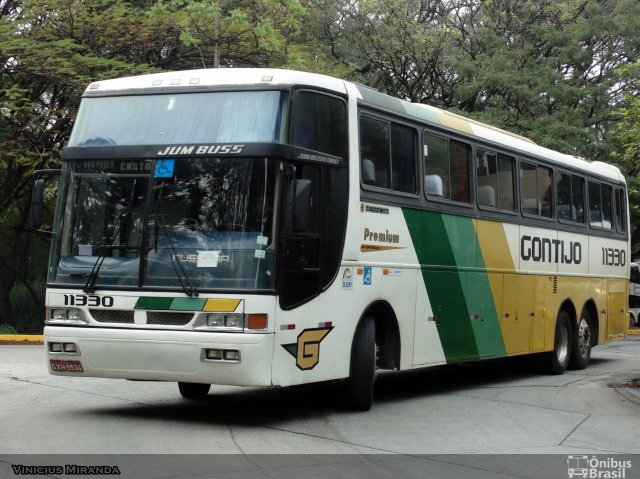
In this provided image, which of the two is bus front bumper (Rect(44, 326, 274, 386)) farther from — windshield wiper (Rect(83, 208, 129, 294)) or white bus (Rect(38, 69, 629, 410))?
windshield wiper (Rect(83, 208, 129, 294))

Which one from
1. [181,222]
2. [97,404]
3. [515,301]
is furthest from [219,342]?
[515,301]

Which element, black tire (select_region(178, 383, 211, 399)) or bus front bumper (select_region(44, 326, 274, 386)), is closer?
bus front bumper (select_region(44, 326, 274, 386))

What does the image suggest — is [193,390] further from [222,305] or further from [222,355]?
[222,305]

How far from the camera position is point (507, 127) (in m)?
31.1

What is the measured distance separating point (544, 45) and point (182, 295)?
26.0 m

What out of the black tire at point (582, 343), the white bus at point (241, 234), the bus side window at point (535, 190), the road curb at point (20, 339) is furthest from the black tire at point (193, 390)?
the road curb at point (20, 339)

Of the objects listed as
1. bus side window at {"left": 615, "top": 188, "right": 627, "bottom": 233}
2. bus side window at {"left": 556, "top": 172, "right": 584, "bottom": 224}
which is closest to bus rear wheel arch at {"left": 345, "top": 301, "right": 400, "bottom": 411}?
bus side window at {"left": 556, "top": 172, "right": 584, "bottom": 224}

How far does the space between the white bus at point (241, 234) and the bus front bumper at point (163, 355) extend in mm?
14

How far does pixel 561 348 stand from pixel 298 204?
880 cm

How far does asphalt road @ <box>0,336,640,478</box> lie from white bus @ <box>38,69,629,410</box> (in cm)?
55

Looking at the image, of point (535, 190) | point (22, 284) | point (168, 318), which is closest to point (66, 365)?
point (168, 318)

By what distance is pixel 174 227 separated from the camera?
9711 mm

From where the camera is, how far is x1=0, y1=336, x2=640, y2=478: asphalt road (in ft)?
25.9
